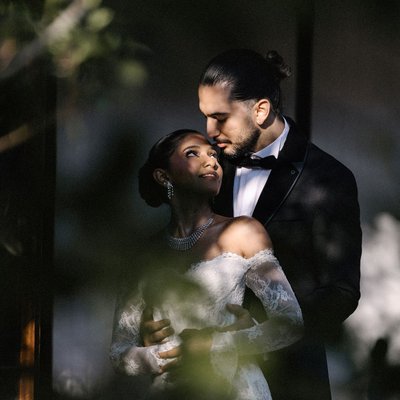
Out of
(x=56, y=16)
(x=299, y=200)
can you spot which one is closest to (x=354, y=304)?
(x=299, y=200)

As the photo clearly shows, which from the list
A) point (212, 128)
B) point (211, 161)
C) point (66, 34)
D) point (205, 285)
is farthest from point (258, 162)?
point (66, 34)

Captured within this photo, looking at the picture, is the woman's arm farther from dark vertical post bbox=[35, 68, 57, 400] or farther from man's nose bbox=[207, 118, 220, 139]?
dark vertical post bbox=[35, 68, 57, 400]

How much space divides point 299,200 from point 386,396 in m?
0.88

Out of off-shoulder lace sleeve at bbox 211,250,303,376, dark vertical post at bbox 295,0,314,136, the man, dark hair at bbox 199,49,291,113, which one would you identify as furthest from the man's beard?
off-shoulder lace sleeve at bbox 211,250,303,376

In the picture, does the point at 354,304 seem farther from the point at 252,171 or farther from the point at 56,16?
the point at 56,16

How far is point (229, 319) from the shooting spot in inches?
111

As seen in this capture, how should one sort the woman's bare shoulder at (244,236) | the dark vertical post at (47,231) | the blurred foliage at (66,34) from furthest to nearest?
the dark vertical post at (47,231) → the woman's bare shoulder at (244,236) → the blurred foliage at (66,34)

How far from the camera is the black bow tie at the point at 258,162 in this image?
312 cm

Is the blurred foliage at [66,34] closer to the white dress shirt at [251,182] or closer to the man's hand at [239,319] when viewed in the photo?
the white dress shirt at [251,182]

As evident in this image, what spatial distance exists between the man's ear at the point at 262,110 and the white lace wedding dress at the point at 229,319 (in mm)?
498

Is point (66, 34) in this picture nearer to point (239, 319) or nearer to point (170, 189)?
point (170, 189)

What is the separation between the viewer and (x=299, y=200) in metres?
3.06

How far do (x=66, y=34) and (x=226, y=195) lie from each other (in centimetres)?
84

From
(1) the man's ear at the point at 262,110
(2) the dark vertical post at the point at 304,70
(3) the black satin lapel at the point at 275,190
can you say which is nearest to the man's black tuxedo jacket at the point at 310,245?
(3) the black satin lapel at the point at 275,190
